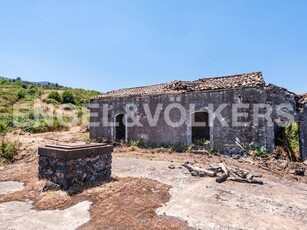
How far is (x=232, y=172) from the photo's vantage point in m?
7.98

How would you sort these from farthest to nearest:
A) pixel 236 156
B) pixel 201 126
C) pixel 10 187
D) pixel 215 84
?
pixel 201 126, pixel 215 84, pixel 236 156, pixel 10 187

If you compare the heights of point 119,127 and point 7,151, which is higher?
point 119,127

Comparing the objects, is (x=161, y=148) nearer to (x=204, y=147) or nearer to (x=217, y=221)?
(x=204, y=147)

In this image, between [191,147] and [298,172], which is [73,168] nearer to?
[191,147]

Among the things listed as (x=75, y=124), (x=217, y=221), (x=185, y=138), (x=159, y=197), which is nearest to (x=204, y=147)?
(x=185, y=138)

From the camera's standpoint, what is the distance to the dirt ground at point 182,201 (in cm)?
422

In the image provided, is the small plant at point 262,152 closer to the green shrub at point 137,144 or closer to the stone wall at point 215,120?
the stone wall at point 215,120

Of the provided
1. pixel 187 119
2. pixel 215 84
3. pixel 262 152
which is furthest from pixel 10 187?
pixel 215 84

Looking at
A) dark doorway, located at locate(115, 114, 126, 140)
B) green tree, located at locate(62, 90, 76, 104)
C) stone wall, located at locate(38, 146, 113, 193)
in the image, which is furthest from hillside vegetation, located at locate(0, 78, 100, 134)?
stone wall, located at locate(38, 146, 113, 193)

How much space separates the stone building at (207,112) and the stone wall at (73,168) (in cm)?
726

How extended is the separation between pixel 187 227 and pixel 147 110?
10.7 metres

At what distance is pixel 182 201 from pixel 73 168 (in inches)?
118

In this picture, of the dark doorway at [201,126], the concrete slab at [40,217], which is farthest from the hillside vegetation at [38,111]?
the concrete slab at [40,217]

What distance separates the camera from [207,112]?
12578 mm
